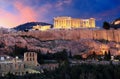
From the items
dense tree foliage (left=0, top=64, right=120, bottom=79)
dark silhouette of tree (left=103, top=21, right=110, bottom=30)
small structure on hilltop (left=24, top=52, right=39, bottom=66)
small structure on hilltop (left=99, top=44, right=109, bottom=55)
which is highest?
dark silhouette of tree (left=103, top=21, right=110, bottom=30)

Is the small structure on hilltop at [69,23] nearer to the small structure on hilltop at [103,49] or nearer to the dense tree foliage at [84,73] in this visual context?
the small structure on hilltop at [103,49]

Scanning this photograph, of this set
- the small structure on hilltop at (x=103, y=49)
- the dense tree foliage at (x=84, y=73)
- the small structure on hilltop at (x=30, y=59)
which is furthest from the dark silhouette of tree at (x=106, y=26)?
the dense tree foliage at (x=84, y=73)

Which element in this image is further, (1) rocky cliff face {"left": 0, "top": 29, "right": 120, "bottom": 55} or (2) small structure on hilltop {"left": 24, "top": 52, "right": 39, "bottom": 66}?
(1) rocky cliff face {"left": 0, "top": 29, "right": 120, "bottom": 55}

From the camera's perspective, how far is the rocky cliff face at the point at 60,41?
250ft

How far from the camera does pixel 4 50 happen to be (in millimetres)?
71062

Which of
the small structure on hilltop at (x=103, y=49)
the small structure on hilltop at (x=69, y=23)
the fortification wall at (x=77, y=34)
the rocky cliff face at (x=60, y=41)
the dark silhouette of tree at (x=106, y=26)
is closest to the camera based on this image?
the rocky cliff face at (x=60, y=41)

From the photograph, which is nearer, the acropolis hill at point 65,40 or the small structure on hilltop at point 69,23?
the acropolis hill at point 65,40

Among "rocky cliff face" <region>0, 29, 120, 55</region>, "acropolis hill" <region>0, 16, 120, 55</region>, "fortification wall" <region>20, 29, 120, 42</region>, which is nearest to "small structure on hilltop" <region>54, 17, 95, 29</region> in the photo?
"acropolis hill" <region>0, 16, 120, 55</region>

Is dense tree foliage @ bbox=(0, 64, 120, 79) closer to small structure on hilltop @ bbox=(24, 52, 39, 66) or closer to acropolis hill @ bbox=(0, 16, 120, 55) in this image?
small structure on hilltop @ bbox=(24, 52, 39, 66)

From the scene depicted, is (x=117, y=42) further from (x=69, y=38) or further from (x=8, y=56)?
(x=8, y=56)

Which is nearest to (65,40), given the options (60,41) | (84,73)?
(60,41)

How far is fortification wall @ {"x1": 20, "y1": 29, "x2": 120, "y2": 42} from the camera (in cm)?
8562

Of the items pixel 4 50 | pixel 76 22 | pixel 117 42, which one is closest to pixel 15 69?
pixel 4 50

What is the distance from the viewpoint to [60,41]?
83062 millimetres
